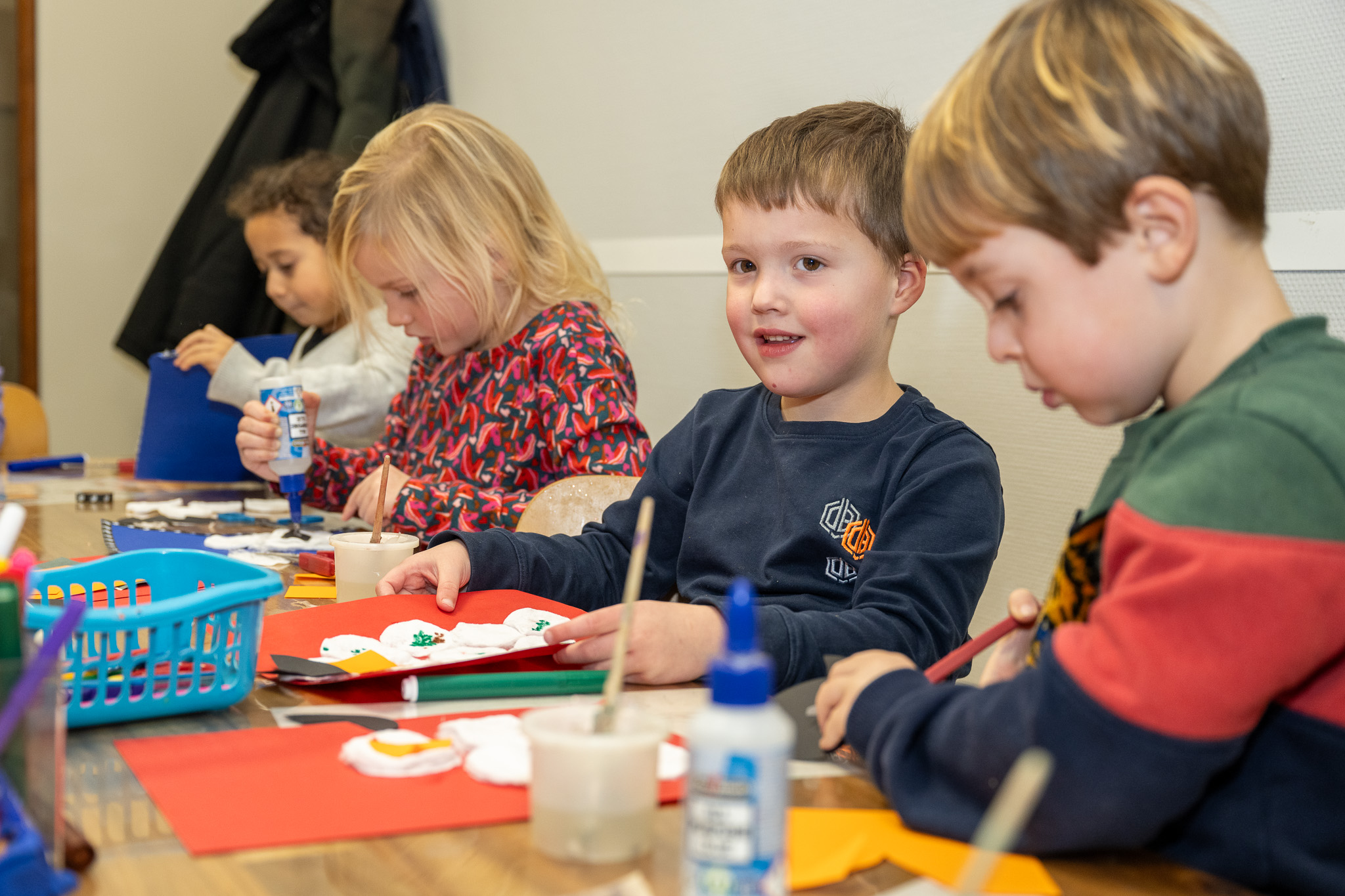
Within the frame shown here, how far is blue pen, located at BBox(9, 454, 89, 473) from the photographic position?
88.6 inches

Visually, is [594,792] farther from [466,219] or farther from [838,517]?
[466,219]

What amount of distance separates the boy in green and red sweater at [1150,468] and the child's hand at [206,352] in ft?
5.61

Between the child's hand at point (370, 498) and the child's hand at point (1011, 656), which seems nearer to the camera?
the child's hand at point (1011, 656)

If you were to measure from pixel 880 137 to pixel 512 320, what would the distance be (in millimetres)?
781

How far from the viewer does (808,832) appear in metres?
0.58

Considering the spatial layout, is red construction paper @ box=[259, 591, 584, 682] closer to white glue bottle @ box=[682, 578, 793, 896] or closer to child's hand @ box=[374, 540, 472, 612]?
child's hand @ box=[374, 540, 472, 612]

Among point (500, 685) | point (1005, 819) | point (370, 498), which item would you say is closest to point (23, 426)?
point (370, 498)

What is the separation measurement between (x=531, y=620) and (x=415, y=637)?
106 millimetres

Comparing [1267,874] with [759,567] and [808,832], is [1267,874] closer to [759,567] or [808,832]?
[808,832]

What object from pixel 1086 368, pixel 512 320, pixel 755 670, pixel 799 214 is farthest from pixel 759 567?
pixel 512 320

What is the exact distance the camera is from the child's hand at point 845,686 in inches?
26.4

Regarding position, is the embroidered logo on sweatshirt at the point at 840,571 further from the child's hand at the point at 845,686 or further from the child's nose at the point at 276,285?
the child's nose at the point at 276,285

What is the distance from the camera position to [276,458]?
167cm

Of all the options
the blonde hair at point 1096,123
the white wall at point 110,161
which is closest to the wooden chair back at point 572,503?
the blonde hair at point 1096,123
